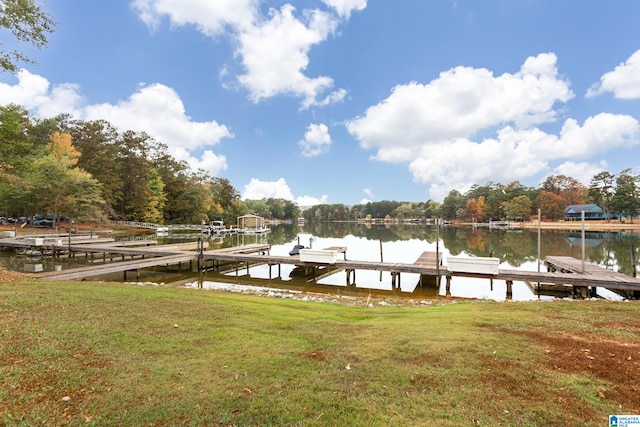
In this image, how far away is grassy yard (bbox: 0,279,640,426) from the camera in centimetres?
268

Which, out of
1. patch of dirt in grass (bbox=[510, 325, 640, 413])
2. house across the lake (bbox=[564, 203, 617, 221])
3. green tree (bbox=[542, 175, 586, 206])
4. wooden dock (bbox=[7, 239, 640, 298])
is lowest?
wooden dock (bbox=[7, 239, 640, 298])

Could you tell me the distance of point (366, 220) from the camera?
14012 centimetres

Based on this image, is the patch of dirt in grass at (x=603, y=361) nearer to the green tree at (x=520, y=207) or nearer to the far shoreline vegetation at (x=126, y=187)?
the far shoreline vegetation at (x=126, y=187)

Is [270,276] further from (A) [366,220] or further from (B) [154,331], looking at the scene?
(A) [366,220]

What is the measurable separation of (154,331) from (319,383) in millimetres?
2771

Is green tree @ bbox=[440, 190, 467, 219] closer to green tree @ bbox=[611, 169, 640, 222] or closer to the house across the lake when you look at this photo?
the house across the lake

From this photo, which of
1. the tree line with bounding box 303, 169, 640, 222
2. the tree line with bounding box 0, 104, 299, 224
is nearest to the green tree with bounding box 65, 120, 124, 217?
the tree line with bounding box 0, 104, 299, 224

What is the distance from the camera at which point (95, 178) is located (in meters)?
41.8

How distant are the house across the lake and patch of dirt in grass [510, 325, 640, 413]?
3103 inches

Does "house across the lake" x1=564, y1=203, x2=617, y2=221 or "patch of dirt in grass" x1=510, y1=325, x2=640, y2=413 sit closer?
"patch of dirt in grass" x1=510, y1=325, x2=640, y2=413

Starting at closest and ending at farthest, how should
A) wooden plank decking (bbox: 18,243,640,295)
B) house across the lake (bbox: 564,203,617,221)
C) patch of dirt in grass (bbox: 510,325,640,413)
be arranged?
1. patch of dirt in grass (bbox: 510,325,640,413)
2. wooden plank decking (bbox: 18,243,640,295)
3. house across the lake (bbox: 564,203,617,221)

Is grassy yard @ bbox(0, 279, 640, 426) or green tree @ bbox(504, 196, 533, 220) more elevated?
green tree @ bbox(504, 196, 533, 220)

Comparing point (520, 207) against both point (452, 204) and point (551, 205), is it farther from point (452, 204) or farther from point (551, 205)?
point (452, 204)

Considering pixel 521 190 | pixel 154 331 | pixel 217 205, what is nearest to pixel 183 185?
pixel 217 205
